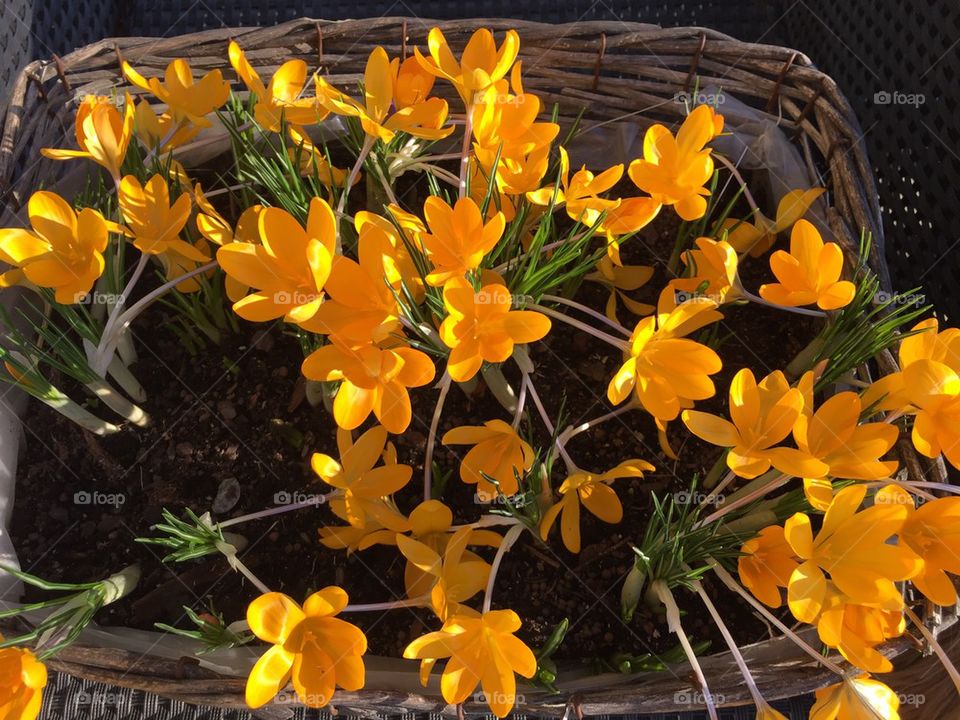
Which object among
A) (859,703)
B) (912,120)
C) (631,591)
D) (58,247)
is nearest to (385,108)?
(58,247)

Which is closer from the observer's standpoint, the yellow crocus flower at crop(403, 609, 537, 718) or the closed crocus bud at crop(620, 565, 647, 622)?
the yellow crocus flower at crop(403, 609, 537, 718)

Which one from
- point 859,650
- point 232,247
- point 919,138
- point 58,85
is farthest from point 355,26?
point 859,650

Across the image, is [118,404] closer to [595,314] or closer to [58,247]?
[58,247]

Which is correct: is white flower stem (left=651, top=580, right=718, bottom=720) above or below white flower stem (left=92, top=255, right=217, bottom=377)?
below

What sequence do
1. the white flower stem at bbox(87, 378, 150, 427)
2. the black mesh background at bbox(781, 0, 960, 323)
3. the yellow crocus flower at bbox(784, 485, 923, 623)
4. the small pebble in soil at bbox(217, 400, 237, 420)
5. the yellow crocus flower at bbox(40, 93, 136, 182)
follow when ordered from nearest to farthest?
the yellow crocus flower at bbox(784, 485, 923, 623), the yellow crocus flower at bbox(40, 93, 136, 182), the white flower stem at bbox(87, 378, 150, 427), the small pebble in soil at bbox(217, 400, 237, 420), the black mesh background at bbox(781, 0, 960, 323)

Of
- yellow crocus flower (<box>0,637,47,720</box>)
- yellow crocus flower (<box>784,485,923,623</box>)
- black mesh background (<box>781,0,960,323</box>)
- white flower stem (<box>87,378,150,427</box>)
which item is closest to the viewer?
yellow crocus flower (<box>784,485,923,623</box>)

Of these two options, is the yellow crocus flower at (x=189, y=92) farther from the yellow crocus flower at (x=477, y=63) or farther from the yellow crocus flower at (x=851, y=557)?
the yellow crocus flower at (x=851, y=557)

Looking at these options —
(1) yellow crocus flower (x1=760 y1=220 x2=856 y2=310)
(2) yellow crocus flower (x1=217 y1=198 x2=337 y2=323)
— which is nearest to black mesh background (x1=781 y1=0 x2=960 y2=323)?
(1) yellow crocus flower (x1=760 y1=220 x2=856 y2=310)

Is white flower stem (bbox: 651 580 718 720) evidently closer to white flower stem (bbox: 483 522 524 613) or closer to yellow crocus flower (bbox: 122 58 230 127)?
white flower stem (bbox: 483 522 524 613)

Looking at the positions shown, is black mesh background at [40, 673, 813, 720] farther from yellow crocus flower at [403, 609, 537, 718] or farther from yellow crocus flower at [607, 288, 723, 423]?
yellow crocus flower at [607, 288, 723, 423]

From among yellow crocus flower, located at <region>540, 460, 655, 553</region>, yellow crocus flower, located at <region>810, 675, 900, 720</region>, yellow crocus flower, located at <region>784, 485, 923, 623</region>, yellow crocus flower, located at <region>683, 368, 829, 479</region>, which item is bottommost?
yellow crocus flower, located at <region>810, 675, 900, 720</region>
